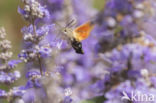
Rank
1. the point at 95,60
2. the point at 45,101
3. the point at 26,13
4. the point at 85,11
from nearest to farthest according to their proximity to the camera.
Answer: the point at 45,101, the point at 26,13, the point at 95,60, the point at 85,11

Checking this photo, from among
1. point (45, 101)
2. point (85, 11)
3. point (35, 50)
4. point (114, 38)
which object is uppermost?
point (85, 11)

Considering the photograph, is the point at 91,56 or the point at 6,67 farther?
the point at 91,56

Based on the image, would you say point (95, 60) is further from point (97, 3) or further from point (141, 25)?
point (97, 3)

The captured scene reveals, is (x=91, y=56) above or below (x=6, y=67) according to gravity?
above

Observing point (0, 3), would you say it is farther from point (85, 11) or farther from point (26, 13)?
point (26, 13)

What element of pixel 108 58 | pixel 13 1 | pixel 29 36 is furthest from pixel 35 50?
pixel 13 1

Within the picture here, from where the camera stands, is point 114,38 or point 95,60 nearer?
point 114,38

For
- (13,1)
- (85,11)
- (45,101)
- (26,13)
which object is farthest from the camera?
(13,1)

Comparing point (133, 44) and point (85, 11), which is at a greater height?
point (85, 11)
